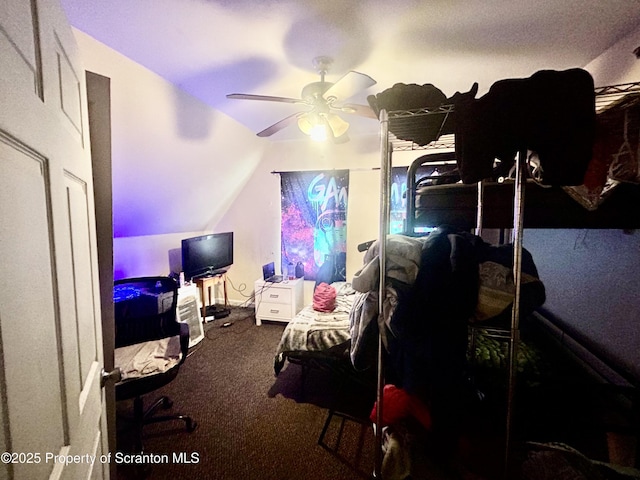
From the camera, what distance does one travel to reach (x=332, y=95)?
1.90 m

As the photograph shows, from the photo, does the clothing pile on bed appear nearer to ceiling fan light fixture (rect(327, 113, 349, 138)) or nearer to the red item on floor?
the red item on floor

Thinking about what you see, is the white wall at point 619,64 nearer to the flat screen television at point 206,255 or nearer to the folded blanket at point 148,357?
the folded blanket at point 148,357

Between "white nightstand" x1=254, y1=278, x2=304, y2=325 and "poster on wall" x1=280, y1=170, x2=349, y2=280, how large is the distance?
39 centimetres

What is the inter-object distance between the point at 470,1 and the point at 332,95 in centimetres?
90

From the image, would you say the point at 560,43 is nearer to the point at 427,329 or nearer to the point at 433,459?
the point at 427,329

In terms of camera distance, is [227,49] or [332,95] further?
[332,95]

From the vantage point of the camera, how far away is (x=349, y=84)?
1.75m

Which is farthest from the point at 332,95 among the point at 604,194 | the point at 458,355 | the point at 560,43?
the point at 458,355

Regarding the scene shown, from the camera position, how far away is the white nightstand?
11.6 feet

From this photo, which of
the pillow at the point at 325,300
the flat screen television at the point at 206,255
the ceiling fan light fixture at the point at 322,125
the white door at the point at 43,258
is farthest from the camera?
the flat screen television at the point at 206,255

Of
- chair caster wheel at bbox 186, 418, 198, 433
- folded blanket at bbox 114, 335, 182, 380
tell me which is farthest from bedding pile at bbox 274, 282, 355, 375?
folded blanket at bbox 114, 335, 182, 380

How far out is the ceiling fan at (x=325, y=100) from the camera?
171cm

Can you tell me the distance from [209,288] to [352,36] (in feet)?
11.9

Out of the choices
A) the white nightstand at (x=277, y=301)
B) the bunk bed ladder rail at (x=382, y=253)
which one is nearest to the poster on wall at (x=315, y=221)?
the white nightstand at (x=277, y=301)
